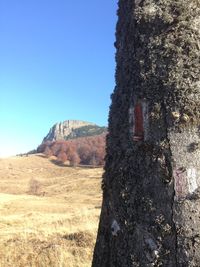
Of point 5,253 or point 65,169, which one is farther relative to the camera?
point 65,169

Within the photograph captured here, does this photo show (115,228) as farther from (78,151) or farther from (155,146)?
(78,151)

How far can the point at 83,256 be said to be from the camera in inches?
309

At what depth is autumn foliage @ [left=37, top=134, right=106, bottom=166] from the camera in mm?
147375

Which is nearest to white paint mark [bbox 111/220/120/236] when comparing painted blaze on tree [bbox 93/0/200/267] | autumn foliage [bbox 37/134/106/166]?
painted blaze on tree [bbox 93/0/200/267]

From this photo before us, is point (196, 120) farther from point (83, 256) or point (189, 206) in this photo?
point (83, 256)

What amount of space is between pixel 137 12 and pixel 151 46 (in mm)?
320

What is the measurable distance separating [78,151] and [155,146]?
156 metres

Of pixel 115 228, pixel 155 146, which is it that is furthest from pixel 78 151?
pixel 155 146

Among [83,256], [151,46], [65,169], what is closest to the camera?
[151,46]

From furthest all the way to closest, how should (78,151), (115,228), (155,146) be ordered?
(78,151), (115,228), (155,146)

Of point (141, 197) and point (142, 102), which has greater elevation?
point (142, 102)

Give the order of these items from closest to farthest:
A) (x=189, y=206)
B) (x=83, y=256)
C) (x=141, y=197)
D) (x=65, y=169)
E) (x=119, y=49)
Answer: (x=189, y=206), (x=141, y=197), (x=119, y=49), (x=83, y=256), (x=65, y=169)

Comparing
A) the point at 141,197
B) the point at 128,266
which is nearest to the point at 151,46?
the point at 141,197

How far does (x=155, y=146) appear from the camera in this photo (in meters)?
3.08
